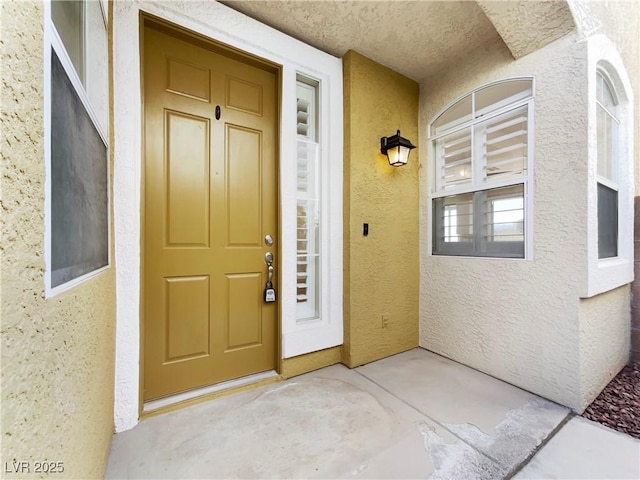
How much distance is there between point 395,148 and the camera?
2.43m

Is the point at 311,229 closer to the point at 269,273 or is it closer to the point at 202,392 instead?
the point at 269,273

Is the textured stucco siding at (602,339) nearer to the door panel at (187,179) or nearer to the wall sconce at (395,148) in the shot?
the wall sconce at (395,148)

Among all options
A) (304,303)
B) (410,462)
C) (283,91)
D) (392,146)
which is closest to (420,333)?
(304,303)

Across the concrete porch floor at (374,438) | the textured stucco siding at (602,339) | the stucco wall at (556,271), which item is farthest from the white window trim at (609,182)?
the concrete porch floor at (374,438)

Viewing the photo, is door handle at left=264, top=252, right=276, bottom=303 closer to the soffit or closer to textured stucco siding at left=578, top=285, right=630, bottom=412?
the soffit

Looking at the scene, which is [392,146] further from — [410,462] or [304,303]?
[410,462]

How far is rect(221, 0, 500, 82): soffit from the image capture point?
1912 mm

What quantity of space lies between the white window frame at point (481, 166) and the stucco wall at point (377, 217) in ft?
0.54

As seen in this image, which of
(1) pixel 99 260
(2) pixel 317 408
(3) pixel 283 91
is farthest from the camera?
(3) pixel 283 91

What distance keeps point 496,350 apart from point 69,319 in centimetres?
270

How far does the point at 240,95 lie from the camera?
2.07 metres

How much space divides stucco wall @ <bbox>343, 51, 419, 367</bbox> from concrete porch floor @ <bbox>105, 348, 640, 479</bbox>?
0.57 m

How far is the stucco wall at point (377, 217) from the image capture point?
7.77ft

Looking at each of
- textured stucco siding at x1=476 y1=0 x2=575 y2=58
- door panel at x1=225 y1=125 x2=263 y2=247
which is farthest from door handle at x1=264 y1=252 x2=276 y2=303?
textured stucco siding at x1=476 y1=0 x2=575 y2=58
